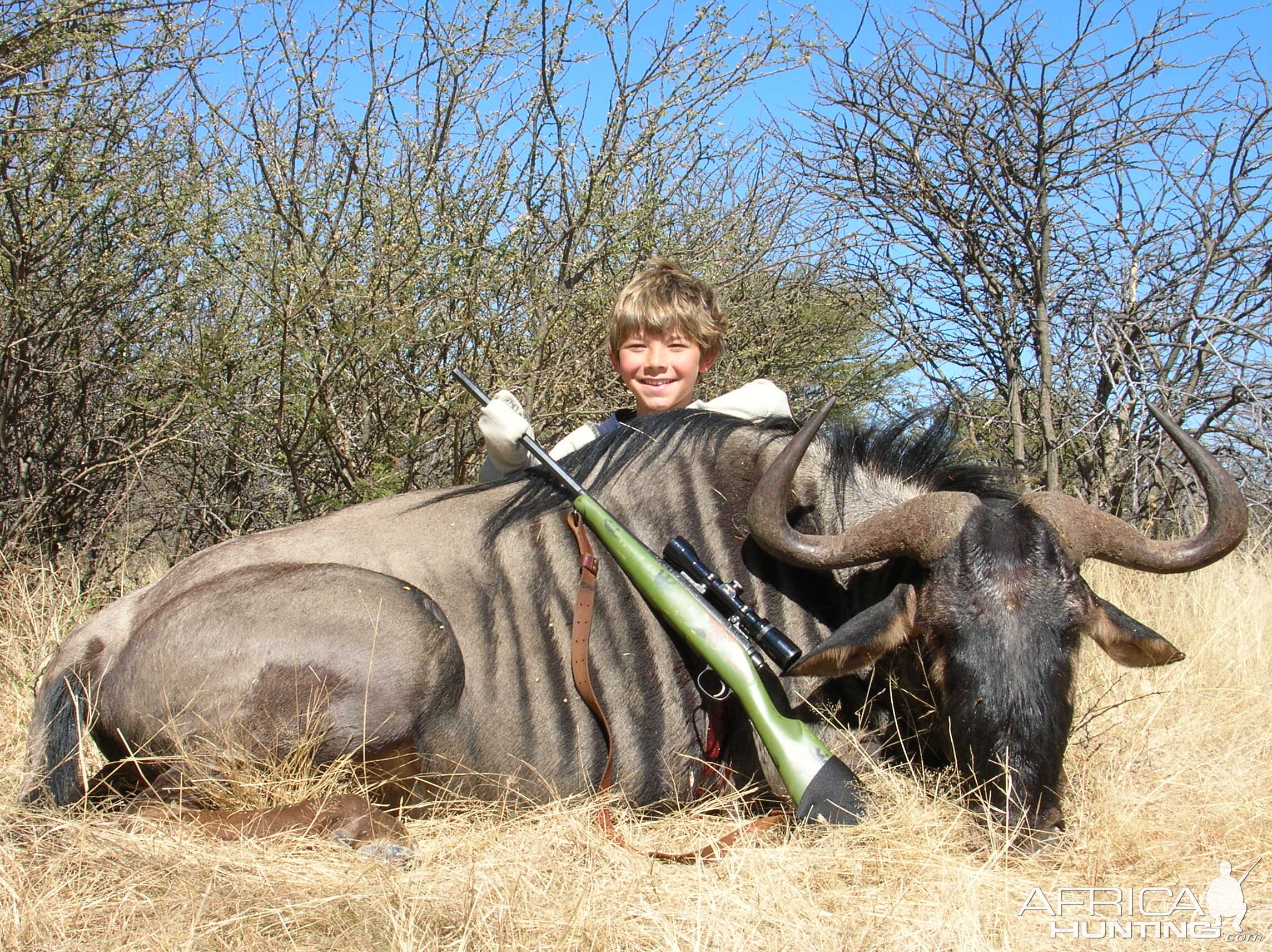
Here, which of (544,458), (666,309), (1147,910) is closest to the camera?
(1147,910)

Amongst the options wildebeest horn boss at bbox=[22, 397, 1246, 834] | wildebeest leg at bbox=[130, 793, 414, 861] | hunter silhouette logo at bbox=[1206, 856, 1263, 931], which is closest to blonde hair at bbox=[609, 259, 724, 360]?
wildebeest horn boss at bbox=[22, 397, 1246, 834]

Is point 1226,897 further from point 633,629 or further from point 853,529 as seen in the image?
point 633,629

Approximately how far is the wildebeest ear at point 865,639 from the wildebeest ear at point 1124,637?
1.53 ft

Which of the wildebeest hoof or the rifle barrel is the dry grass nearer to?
the wildebeest hoof

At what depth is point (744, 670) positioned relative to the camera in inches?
113

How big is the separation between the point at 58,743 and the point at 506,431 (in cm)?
160

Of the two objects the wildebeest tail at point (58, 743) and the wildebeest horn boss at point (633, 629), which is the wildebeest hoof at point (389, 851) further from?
the wildebeest tail at point (58, 743)

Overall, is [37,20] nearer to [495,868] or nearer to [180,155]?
[180,155]

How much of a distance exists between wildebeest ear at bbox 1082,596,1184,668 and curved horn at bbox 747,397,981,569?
44 cm

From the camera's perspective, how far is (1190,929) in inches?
86.0

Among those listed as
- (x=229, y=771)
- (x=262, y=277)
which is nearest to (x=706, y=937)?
(x=229, y=771)

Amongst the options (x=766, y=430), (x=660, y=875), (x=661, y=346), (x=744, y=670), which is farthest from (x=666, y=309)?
(x=660, y=875)

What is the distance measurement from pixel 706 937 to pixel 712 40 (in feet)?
14.6

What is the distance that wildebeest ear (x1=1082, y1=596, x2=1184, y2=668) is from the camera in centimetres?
274
